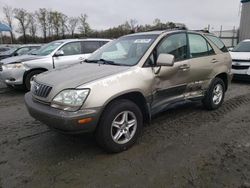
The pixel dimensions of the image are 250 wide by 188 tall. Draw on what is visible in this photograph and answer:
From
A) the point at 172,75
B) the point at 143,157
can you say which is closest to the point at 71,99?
the point at 143,157

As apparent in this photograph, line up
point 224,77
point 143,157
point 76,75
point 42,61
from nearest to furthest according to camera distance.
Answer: point 143,157, point 76,75, point 224,77, point 42,61

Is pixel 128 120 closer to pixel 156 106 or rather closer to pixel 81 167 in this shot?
pixel 156 106

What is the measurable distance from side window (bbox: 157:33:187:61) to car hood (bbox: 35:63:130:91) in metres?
0.87

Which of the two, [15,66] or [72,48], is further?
[72,48]

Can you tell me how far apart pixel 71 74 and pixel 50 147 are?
3.76 feet

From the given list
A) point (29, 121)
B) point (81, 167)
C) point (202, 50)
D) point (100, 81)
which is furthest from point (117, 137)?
point (202, 50)

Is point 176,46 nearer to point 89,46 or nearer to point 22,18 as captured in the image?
point 89,46

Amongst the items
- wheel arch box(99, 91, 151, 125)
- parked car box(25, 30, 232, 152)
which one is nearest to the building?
parked car box(25, 30, 232, 152)

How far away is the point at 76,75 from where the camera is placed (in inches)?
132

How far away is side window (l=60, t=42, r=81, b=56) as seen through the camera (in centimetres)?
787

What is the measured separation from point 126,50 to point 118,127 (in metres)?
1.45

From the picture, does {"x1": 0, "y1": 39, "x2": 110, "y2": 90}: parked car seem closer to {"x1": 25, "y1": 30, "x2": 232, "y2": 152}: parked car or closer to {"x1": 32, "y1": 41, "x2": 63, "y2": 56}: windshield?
{"x1": 32, "y1": 41, "x2": 63, "y2": 56}: windshield

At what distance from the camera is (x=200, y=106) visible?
5.53m

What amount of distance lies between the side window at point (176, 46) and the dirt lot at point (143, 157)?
1.28 m
